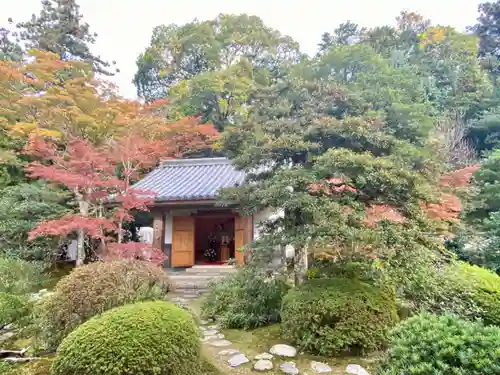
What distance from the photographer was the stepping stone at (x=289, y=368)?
435 cm

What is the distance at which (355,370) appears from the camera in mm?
4320

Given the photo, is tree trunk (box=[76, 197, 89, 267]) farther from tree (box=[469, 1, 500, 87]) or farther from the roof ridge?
tree (box=[469, 1, 500, 87])

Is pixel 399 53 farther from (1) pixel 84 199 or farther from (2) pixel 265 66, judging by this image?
(1) pixel 84 199

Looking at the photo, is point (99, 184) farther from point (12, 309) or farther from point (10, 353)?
point (10, 353)

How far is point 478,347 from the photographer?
3.01 meters

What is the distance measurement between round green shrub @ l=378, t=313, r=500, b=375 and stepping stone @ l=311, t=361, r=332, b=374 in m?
1.02

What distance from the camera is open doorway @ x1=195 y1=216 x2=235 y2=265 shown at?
14.6 metres

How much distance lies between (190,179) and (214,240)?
3.58 metres

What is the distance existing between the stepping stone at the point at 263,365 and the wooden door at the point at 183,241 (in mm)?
7248

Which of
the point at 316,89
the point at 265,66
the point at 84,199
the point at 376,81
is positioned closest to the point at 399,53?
the point at 376,81

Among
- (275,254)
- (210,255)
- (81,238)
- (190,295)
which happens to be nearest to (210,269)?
(190,295)

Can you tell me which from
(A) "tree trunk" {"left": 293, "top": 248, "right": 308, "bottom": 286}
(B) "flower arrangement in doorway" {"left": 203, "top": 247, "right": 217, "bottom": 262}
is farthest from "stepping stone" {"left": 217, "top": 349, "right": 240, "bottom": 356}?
(B) "flower arrangement in doorway" {"left": 203, "top": 247, "right": 217, "bottom": 262}

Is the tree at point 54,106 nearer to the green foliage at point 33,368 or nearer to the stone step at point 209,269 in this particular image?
the stone step at point 209,269

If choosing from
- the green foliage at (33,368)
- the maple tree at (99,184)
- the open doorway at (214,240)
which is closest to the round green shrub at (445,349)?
the green foliage at (33,368)
